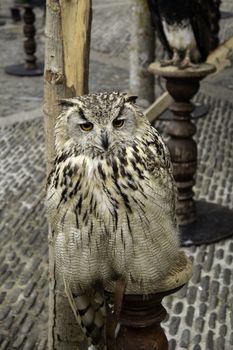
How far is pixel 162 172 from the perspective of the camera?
182 centimetres

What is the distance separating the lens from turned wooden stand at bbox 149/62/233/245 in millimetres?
3854

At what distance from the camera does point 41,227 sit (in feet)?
14.3

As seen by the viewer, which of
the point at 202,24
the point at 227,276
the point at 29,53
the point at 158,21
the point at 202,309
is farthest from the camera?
the point at 29,53

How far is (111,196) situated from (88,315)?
1.61 feet

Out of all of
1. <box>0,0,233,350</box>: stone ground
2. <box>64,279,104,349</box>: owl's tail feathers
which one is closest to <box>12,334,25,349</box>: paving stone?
<box>0,0,233,350</box>: stone ground

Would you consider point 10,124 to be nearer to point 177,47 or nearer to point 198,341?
A: point 177,47

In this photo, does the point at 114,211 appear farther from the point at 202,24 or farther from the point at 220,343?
the point at 202,24

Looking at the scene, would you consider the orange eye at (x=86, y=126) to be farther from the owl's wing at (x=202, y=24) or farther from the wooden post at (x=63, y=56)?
the owl's wing at (x=202, y=24)

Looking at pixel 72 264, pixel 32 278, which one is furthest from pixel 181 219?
pixel 72 264

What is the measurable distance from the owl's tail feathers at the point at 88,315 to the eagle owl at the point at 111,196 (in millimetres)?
105

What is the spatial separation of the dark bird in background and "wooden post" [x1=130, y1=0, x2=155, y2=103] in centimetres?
120

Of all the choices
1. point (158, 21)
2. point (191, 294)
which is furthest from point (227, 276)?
point (158, 21)

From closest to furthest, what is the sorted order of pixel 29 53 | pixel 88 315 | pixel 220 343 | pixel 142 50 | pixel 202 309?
1. pixel 88 315
2. pixel 220 343
3. pixel 202 309
4. pixel 142 50
5. pixel 29 53

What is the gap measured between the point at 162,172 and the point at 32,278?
208 cm
